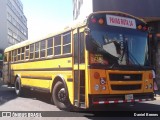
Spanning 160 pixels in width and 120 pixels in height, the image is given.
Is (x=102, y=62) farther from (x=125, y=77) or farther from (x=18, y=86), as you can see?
(x=18, y=86)

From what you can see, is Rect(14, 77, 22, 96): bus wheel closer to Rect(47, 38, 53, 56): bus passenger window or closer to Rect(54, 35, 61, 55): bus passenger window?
Rect(47, 38, 53, 56): bus passenger window

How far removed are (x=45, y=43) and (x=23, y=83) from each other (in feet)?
11.9

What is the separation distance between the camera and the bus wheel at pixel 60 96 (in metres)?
9.77

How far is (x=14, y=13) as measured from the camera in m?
81.3

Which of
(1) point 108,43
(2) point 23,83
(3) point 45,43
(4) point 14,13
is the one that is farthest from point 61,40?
(4) point 14,13

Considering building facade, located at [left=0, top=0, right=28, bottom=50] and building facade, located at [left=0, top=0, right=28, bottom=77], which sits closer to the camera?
building facade, located at [left=0, top=0, right=28, bottom=77]

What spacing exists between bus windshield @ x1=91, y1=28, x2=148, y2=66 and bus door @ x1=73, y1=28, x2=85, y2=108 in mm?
583

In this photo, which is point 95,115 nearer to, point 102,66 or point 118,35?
point 102,66

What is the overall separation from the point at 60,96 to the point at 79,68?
170 cm

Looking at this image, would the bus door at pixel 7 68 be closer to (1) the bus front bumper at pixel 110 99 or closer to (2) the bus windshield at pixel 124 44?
(2) the bus windshield at pixel 124 44

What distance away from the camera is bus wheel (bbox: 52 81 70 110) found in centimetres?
977

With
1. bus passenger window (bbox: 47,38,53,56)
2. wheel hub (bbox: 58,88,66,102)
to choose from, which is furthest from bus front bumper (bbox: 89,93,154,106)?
bus passenger window (bbox: 47,38,53,56)

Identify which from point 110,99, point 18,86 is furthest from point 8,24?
point 110,99

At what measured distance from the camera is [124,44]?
8.86m
